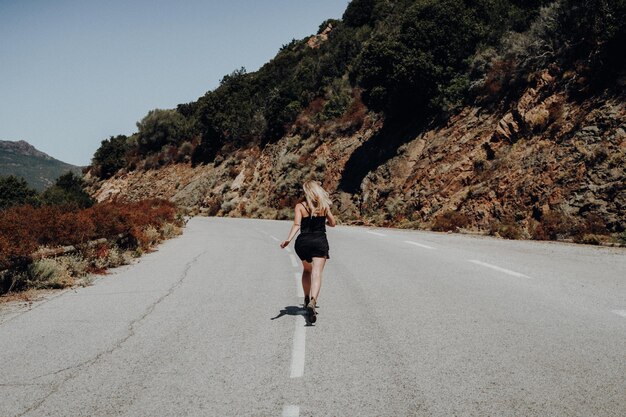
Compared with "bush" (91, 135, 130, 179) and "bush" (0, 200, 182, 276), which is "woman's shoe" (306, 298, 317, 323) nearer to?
"bush" (0, 200, 182, 276)

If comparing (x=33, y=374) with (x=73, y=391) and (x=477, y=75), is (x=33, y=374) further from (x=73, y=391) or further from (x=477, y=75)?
(x=477, y=75)

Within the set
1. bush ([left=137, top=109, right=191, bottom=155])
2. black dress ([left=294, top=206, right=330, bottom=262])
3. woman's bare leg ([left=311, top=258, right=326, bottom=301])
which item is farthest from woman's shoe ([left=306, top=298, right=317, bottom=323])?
bush ([left=137, top=109, right=191, bottom=155])

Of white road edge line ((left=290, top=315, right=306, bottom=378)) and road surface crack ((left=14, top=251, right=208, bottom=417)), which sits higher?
white road edge line ((left=290, top=315, right=306, bottom=378))

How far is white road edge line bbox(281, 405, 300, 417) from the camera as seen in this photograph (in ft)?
11.2

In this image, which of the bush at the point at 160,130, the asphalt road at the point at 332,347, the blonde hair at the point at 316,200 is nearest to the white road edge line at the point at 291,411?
the asphalt road at the point at 332,347

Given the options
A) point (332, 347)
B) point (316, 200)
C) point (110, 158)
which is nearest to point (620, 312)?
point (332, 347)

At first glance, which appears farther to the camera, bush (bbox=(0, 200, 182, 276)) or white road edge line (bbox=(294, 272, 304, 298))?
bush (bbox=(0, 200, 182, 276))

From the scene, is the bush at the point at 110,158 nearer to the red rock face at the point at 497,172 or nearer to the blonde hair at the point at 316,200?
the red rock face at the point at 497,172

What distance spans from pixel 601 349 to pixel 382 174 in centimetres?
2554

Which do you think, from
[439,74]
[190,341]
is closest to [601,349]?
[190,341]

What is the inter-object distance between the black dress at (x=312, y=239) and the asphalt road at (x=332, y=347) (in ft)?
2.83

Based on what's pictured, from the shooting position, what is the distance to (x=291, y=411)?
346 centimetres

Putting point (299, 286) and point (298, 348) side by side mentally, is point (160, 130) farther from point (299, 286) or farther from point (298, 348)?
point (298, 348)

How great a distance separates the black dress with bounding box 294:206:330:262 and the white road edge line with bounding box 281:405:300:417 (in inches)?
115
